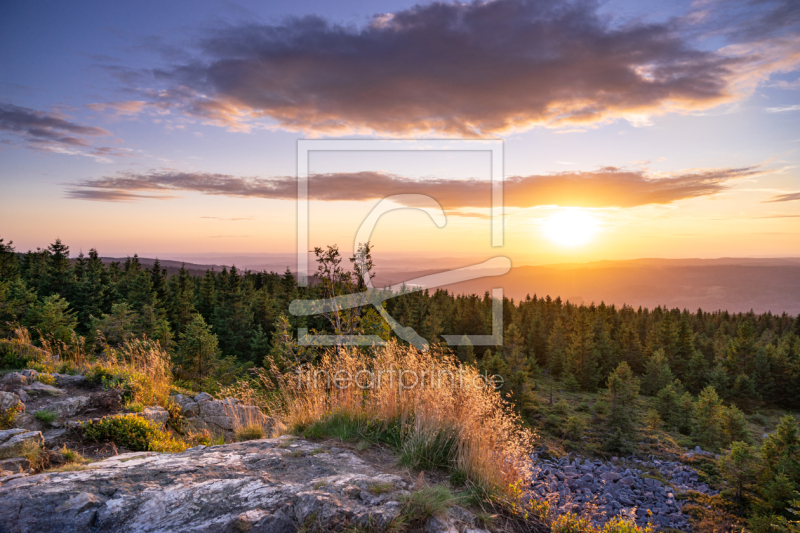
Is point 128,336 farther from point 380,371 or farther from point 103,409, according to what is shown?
point 380,371

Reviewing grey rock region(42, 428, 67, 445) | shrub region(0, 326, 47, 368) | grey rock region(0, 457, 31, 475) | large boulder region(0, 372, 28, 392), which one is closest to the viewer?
grey rock region(0, 457, 31, 475)

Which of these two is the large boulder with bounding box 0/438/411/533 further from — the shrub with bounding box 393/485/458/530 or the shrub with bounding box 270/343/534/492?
the shrub with bounding box 270/343/534/492

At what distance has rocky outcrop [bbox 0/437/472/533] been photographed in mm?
3045

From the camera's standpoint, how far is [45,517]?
299cm

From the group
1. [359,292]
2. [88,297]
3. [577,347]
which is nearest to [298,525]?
[359,292]

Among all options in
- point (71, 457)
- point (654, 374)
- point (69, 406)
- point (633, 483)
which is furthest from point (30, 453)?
point (654, 374)

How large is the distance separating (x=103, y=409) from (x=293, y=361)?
368 centimetres

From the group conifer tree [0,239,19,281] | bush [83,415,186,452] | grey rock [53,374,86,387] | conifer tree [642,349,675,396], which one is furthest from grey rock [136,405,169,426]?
conifer tree [642,349,675,396]

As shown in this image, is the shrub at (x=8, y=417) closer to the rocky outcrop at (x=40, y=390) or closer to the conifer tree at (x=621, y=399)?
the rocky outcrop at (x=40, y=390)

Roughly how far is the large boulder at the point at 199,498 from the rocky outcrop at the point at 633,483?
21735mm

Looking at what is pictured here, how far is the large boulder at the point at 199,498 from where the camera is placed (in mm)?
3045

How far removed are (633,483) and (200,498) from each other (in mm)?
31809

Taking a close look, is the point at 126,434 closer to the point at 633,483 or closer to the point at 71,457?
the point at 71,457

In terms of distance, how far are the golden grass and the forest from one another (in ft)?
2.60
